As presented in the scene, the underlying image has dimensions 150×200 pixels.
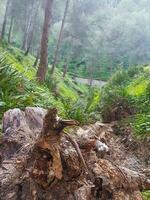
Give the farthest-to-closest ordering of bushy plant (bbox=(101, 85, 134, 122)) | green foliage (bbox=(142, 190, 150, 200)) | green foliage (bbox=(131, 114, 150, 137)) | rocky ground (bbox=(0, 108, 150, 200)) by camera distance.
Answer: bushy plant (bbox=(101, 85, 134, 122)) < green foliage (bbox=(131, 114, 150, 137)) < green foliage (bbox=(142, 190, 150, 200)) < rocky ground (bbox=(0, 108, 150, 200))

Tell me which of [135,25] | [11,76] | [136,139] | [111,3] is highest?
[111,3]

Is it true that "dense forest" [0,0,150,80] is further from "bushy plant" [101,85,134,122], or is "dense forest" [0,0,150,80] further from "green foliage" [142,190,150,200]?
"green foliage" [142,190,150,200]

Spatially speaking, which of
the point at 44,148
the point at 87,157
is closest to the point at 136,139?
A: the point at 87,157

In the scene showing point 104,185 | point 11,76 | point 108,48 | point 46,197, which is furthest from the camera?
point 108,48

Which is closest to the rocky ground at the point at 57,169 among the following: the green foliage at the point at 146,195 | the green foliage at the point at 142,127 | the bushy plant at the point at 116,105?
the green foliage at the point at 146,195

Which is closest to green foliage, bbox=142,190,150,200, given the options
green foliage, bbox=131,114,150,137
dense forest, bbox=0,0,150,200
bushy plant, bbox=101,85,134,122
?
dense forest, bbox=0,0,150,200

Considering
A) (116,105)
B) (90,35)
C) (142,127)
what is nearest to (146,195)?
(142,127)

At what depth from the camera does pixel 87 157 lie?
4.96 meters

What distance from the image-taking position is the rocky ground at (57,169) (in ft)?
14.3

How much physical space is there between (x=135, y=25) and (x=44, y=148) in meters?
60.3

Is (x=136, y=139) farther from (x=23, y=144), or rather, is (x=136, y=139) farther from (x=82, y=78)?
(x=82, y=78)

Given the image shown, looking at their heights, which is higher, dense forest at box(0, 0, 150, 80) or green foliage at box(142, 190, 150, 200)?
dense forest at box(0, 0, 150, 80)

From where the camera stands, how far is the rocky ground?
14.3 ft

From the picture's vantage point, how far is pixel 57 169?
441 centimetres
